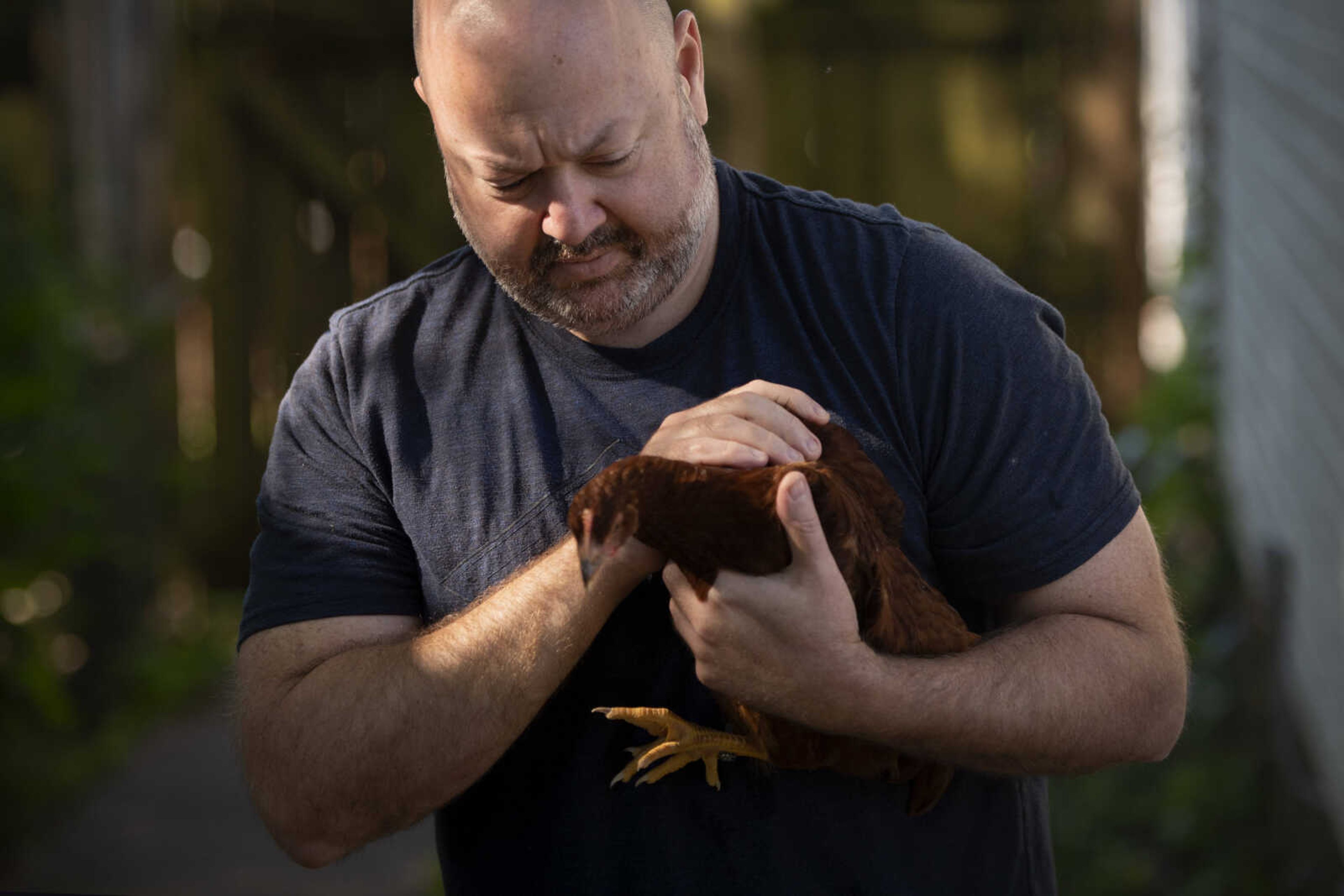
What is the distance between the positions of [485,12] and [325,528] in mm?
672

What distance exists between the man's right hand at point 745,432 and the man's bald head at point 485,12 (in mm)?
443

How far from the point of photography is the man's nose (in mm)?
1511

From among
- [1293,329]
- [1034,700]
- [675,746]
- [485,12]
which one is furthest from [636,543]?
[1293,329]

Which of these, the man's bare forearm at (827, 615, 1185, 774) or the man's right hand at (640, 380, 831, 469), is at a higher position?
the man's right hand at (640, 380, 831, 469)

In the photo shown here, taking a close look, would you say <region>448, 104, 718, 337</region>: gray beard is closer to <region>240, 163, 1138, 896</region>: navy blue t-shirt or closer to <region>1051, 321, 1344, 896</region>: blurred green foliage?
<region>240, 163, 1138, 896</region>: navy blue t-shirt

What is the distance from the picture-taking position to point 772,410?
141 centimetres

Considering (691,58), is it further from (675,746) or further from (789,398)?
(675,746)

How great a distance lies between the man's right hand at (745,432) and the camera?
1.38m

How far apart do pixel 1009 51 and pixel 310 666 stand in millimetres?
5233

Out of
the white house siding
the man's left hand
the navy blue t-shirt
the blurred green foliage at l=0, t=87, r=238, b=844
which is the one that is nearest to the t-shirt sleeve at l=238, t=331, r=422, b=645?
the navy blue t-shirt

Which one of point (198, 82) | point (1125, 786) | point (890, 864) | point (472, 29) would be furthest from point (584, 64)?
point (198, 82)

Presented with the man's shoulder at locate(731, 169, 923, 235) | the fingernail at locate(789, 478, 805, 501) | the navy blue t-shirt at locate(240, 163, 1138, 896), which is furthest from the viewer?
the man's shoulder at locate(731, 169, 923, 235)

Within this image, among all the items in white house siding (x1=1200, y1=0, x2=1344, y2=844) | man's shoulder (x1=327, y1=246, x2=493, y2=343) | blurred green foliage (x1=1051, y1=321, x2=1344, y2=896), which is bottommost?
blurred green foliage (x1=1051, y1=321, x2=1344, y2=896)

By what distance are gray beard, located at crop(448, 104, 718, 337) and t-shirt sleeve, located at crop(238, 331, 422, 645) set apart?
0.30m
